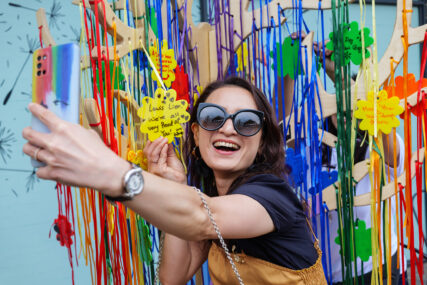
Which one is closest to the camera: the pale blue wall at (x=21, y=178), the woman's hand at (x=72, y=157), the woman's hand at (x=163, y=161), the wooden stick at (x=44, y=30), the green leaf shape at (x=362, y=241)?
the woman's hand at (x=72, y=157)

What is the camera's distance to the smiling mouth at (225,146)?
0.97 metres

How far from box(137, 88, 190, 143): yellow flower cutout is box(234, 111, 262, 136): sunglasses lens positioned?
164 millimetres

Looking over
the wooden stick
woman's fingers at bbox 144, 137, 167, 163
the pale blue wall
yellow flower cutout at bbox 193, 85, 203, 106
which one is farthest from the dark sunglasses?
the pale blue wall

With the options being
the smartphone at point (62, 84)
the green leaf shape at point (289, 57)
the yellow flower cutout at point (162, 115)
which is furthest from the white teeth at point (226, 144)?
the smartphone at point (62, 84)

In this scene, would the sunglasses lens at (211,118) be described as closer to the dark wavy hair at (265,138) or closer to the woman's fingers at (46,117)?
the dark wavy hair at (265,138)

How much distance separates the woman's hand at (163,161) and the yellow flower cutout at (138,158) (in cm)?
2

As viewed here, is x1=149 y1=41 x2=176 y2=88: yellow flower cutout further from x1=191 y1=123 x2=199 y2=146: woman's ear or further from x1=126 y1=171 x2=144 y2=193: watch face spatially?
x1=126 y1=171 x2=144 y2=193: watch face

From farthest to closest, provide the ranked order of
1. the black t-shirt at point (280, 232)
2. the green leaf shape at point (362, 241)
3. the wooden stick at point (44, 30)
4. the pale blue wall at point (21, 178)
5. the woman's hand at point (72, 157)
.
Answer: the pale blue wall at point (21, 178), the wooden stick at point (44, 30), the green leaf shape at point (362, 241), the black t-shirt at point (280, 232), the woman's hand at point (72, 157)

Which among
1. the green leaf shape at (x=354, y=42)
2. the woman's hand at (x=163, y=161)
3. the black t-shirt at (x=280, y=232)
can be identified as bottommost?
the black t-shirt at (x=280, y=232)

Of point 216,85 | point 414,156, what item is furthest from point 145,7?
point 414,156

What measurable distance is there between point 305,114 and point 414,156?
32cm

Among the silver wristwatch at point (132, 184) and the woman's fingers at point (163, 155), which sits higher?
the silver wristwatch at point (132, 184)

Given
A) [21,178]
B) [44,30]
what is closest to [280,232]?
[44,30]

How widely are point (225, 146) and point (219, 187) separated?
0.13m
